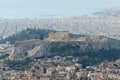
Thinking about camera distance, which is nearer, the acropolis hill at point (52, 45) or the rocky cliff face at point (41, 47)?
the rocky cliff face at point (41, 47)

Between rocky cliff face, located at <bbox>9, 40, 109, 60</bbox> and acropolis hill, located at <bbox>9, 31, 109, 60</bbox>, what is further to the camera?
acropolis hill, located at <bbox>9, 31, 109, 60</bbox>

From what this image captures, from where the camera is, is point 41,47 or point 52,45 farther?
point 52,45

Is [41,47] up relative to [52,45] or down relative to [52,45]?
up

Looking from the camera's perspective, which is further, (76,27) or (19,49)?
(76,27)

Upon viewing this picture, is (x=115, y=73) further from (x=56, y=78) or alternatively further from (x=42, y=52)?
(x=42, y=52)

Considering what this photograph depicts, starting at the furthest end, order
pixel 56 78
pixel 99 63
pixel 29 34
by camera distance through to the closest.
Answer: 1. pixel 29 34
2. pixel 99 63
3. pixel 56 78

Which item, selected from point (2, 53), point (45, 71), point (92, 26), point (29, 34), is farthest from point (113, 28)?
point (45, 71)

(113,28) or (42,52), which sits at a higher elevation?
(42,52)

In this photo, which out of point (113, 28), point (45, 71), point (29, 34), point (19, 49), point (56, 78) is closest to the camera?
point (56, 78)
